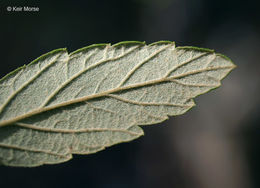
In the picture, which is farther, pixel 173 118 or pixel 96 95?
A: pixel 173 118

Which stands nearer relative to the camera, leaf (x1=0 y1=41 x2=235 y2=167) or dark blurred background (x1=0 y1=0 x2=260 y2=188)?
leaf (x1=0 y1=41 x2=235 y2=167)

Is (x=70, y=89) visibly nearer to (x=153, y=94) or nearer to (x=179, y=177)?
(x=153, y=94)

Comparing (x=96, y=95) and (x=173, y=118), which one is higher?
(x=96, y=95)

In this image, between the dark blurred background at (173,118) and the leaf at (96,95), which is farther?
the dark blurred background at (173,118)

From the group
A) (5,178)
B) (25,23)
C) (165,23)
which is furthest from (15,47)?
(165,23)
